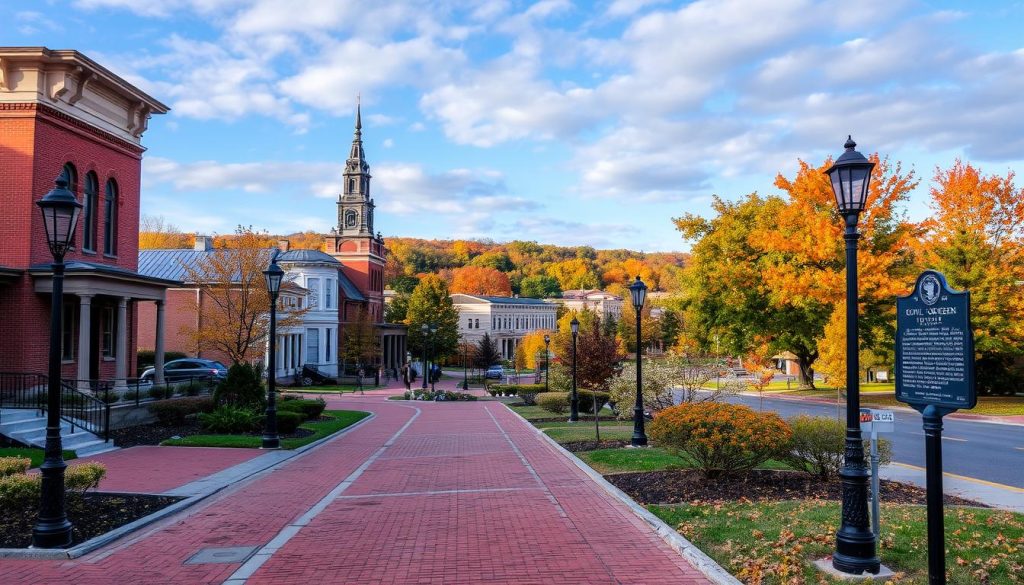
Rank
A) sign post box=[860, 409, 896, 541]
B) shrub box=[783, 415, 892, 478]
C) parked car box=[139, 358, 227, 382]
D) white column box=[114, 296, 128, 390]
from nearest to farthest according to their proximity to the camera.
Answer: sign post box=[860, 409, 896, 541]
shrub box=[783, 415, 892, 478]
white column box=[114, 296, 128, 390]
parked car box=[139, 358, 227, 382]

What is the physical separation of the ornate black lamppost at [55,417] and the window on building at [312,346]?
54.1 m

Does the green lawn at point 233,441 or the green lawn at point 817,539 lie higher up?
the green lawn at point 817,539

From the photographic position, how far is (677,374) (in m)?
24.1

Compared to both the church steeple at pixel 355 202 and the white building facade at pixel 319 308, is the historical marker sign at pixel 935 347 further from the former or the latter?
the church steeple at pixel 355 202

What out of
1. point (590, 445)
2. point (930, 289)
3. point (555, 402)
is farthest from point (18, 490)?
point (555, 402)

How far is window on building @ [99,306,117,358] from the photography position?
25031 mm

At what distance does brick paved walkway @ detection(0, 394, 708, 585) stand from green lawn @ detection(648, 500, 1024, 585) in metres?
0.59

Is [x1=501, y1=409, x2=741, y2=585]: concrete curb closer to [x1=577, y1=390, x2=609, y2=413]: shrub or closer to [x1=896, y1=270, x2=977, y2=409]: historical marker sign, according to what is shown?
[x1=896, y1=270, x2=977, y2=409]: historical marker sign

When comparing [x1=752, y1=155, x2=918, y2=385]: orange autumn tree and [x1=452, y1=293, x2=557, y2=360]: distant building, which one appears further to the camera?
[x1=452, y1=293, x2=557, y2=360]: distant building

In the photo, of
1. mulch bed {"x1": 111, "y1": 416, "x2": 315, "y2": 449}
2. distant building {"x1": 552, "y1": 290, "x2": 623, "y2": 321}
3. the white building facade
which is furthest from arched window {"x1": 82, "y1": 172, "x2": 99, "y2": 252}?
distant building {"x1": 552, "y1": 290, "x2": 623, "y2": 321}

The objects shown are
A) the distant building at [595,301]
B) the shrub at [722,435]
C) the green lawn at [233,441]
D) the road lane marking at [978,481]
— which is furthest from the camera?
the distant building at [595,301]

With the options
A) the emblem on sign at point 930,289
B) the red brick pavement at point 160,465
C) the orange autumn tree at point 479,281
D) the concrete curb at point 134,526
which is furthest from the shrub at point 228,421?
the orange autumn tree at point 479,281

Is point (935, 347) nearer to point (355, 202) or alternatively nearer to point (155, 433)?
point (155, 433)

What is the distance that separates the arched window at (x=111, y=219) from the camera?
80.6 feet
